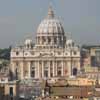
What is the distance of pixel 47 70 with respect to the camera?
10238 centimetres

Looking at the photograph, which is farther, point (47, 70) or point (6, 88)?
point (47, 70)

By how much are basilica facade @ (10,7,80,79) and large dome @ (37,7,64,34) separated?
0.91 meters

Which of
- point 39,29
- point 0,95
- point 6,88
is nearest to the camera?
point 0,95

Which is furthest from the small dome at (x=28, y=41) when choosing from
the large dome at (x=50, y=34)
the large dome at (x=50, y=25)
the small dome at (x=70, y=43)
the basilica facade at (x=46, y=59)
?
the small dome at (x=70, y=43)

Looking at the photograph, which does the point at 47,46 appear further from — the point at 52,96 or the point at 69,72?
the point at 52,96

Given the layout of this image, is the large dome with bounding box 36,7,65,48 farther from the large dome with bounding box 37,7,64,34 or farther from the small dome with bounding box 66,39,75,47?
the small dome with bounding box 66,39,75,47

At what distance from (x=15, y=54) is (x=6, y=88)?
59623 millimetres

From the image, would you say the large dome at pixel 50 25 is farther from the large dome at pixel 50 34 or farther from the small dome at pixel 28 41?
the small dome at pixel 28 41

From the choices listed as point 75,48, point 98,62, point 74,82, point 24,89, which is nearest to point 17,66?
point 75,48

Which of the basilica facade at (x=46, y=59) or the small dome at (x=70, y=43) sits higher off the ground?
the small dome at (x=70, y=43)

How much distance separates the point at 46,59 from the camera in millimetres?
102000

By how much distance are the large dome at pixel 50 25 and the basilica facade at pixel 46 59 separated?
91cm

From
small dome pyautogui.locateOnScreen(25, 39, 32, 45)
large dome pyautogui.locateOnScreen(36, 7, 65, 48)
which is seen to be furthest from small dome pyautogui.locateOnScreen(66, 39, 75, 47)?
small dome pyautogui.locateOnScreen(25, 39, 32, 45)

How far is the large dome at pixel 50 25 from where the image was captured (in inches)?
4220
